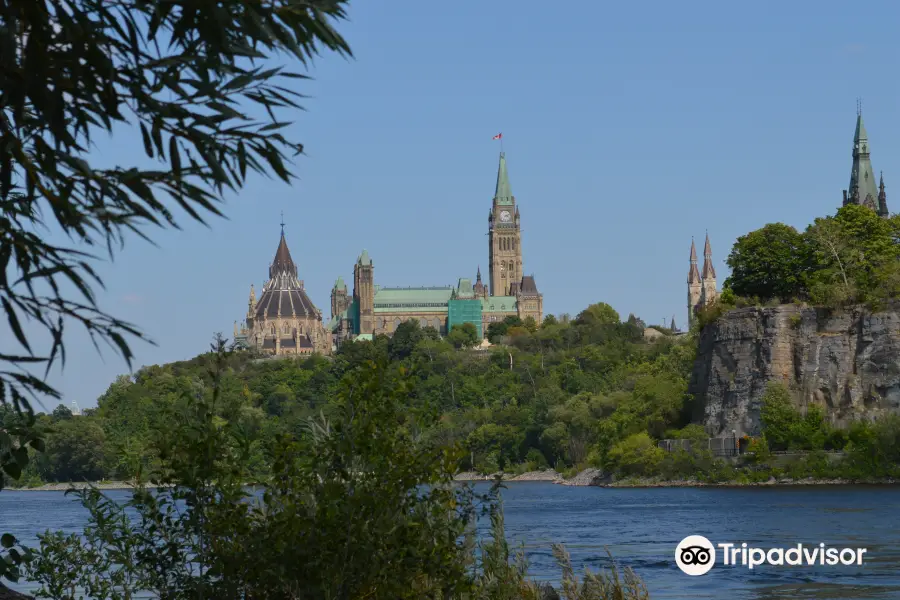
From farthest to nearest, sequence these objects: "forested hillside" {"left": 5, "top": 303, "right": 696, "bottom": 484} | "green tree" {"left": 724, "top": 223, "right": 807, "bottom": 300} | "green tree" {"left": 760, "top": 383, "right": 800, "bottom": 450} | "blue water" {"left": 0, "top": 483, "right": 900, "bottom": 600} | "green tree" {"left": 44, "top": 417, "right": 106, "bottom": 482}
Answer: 1. "green tree" {"left": 44, "top": 417, "right": 106, "bottom": 482}
2. "forested hillside" {"left": 5, "top": 303, "right": 696, "bottom": 484}
3. "green tree" {"left": 724, "top": 223, "right": 807, "bottom": 300}
4. "green tree" {"left": 760, "top": 383, "right": 800, "bottom": 450}
5. "blue water" {"left": 0, "top": 483, "right": 900, "bottom": 600}

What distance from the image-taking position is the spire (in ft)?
504

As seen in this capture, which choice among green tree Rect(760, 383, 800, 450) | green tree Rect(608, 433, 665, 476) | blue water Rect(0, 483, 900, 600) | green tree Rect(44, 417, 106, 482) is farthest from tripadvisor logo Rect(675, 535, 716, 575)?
green tree Rect(44, 417, 106, 482)

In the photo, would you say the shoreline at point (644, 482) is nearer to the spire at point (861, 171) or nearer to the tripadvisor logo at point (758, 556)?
the tripadvisor logo at point (758, 556)

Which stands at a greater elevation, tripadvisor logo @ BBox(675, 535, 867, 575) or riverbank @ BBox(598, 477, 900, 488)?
riverbank @ BBox(598, 477, 900, 488)

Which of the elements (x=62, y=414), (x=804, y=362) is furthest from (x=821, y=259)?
(x=62, y=414)

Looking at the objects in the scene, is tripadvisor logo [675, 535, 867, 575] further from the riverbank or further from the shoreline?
the riverbank

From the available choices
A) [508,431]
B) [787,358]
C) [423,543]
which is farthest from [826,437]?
[423,543]

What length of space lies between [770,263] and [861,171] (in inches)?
2758

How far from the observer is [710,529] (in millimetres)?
50750

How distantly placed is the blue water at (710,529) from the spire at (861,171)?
7567 centimetres

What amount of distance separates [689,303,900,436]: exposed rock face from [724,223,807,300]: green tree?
189 inches

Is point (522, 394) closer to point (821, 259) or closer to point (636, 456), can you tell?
point (636, 456)

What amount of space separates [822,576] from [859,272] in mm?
51628

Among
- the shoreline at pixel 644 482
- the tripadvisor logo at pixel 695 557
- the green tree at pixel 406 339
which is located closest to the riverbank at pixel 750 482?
the shoreline at pixel 644 482
